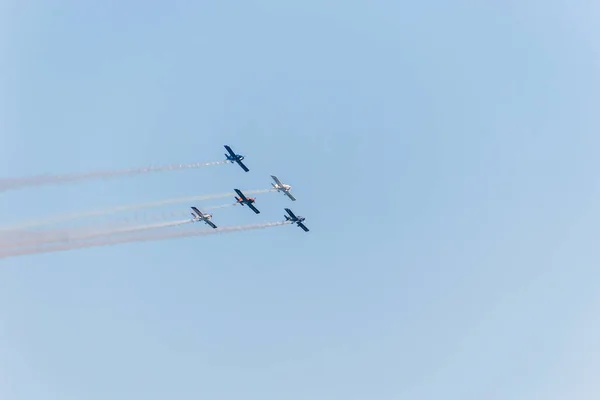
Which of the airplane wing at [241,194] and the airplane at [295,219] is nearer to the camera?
the airplane wing at [241,194]

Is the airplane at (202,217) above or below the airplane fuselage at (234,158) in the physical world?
below

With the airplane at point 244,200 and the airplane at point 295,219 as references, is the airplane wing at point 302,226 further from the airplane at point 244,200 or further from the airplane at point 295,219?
the airplane at point 244,200

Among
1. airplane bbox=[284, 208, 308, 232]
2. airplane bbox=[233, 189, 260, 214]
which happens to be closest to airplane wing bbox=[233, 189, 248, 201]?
airplane bbox=[233, 189, 260, 214]

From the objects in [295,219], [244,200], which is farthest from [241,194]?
[295,219]

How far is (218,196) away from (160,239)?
1685 centimetres

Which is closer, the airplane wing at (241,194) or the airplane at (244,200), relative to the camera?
the airplane wing at (241,194)

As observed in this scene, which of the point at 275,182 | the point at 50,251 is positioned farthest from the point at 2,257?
the point at 275,182

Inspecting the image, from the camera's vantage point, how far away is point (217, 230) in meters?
123

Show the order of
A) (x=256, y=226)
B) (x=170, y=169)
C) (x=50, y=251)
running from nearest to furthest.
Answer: (x=50, y=251) < (x=170, y=169) < (x=256, y=226)

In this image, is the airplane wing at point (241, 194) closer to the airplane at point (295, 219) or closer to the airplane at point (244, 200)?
the airplane at point (244, 200)

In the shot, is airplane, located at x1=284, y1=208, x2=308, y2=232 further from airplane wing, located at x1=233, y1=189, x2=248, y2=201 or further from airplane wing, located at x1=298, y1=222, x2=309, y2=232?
airplane wing, located at x1=233, y1=189, x2=248, y2=201

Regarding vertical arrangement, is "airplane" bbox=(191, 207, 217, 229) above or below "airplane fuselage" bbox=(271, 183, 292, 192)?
below

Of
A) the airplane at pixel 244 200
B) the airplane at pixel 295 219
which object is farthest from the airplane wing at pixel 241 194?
the airplane at pixel 295 219

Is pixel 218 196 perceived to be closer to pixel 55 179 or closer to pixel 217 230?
pixel 217 230
